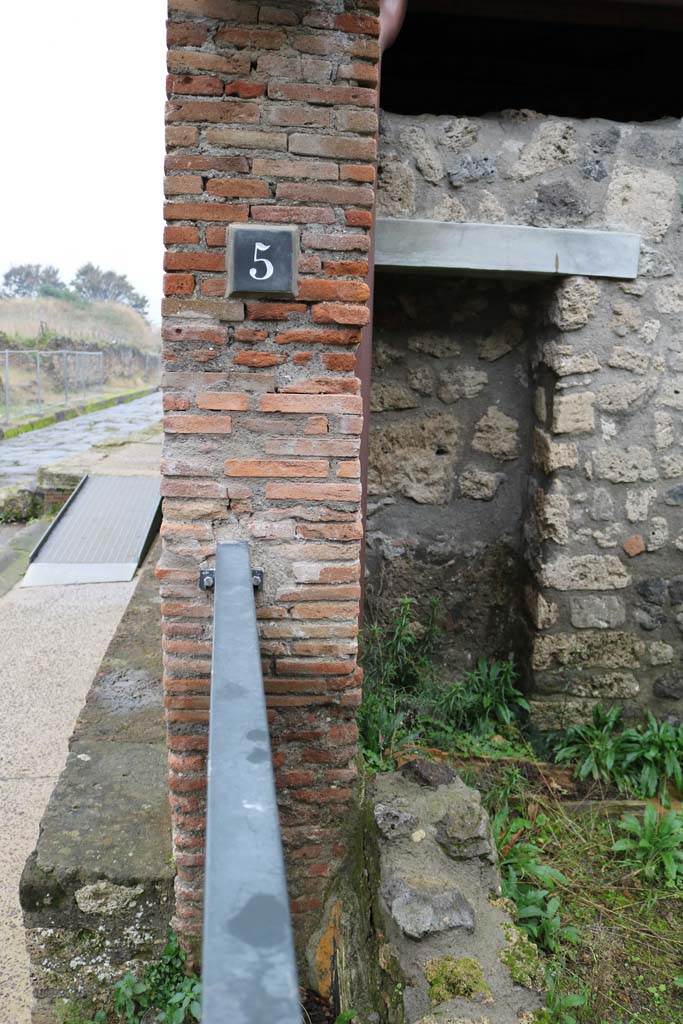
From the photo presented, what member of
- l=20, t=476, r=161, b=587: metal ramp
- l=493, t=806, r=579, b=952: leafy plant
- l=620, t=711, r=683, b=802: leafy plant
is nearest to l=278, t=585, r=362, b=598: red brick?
l=493, t=806, r=579, b=952: leafy plant

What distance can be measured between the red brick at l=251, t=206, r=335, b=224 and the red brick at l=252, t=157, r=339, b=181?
0.07 metres

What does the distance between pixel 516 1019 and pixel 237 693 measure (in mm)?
1235

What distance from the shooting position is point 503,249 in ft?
9.93

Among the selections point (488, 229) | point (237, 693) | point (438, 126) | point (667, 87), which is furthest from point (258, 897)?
point (667, 87)

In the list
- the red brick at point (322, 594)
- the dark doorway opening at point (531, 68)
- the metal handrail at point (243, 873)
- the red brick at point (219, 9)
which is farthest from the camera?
the dark doorway opening at point (531, 68)

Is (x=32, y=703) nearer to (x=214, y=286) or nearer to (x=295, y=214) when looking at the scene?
(x=214, y=286)

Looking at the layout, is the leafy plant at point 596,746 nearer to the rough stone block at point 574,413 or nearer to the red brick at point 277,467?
the rough stone block at point 574,413

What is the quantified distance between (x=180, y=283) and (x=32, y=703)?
3061mm

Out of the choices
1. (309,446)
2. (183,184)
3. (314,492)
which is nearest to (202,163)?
(183,184)

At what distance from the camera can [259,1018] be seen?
0.61m

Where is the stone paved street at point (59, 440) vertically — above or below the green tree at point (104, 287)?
below

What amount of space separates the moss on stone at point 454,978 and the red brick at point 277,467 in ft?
4.13

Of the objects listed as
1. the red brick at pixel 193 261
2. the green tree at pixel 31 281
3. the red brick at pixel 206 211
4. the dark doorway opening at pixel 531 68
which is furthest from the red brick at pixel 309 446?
the green tree at pixel 31 281

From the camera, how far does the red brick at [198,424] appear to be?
191 cm
